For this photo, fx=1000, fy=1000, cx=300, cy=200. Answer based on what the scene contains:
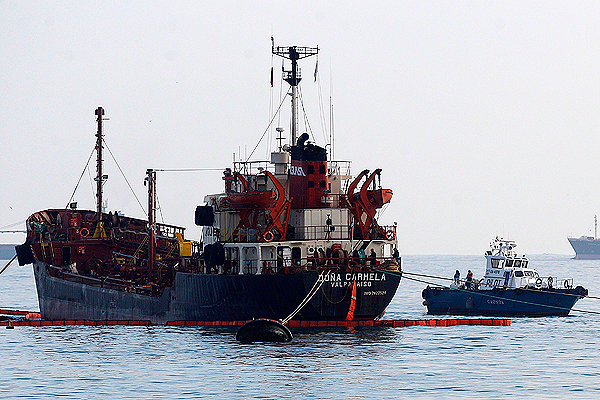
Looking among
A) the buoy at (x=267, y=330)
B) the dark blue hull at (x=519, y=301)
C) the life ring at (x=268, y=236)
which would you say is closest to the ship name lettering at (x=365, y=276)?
the life ring at (x=268, y=236)

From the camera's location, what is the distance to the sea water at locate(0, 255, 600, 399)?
120ft

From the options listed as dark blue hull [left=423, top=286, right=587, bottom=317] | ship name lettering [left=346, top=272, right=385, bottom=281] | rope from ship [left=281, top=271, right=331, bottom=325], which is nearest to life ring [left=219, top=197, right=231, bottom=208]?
rope from ship [left=281, top=271, right=331, bottom=325]

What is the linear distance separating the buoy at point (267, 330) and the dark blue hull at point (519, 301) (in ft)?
72.7

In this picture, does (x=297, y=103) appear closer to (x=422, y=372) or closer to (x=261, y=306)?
(x=261, y=306)

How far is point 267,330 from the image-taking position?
48844 mm

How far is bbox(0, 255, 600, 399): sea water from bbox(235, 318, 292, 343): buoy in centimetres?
83

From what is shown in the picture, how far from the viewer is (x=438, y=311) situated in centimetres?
7206

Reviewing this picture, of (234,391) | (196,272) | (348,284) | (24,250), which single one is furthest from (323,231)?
(24,250)

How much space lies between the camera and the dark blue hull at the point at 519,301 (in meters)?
67.0

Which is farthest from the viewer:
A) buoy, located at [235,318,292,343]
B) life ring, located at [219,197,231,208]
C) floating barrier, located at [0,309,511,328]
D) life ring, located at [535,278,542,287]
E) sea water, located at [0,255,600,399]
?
life ring, located at [535,278,542,287]

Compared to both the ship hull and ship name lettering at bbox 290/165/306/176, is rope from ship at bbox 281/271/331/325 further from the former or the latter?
ship name lettering at bbox 290/165/306/176

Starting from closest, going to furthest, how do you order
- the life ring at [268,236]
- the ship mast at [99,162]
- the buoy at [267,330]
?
the buoy at [267,330], the life ring at [268,236], the ship mast at [99,162]

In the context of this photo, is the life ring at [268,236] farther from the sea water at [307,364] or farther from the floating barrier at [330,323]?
the sea water at [307,364]

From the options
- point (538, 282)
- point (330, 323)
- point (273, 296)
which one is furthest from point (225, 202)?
point (538, 282)
